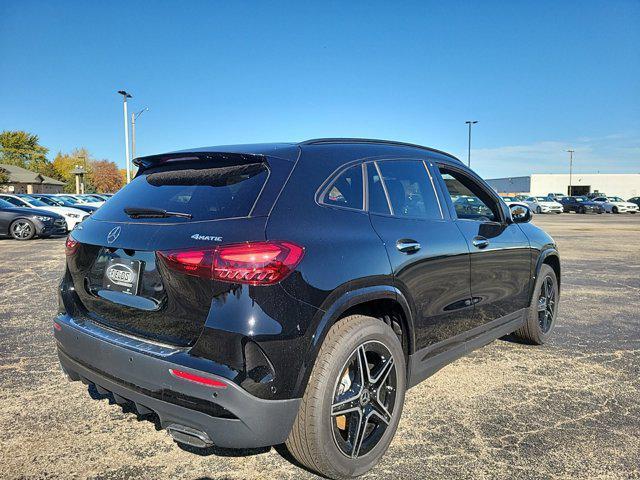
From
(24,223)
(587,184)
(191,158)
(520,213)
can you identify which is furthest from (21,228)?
(587,184)

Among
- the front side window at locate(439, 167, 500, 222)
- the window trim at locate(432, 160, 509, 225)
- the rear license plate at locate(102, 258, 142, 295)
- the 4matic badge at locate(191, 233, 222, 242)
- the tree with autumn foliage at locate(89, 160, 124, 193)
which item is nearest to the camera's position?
the 4matic badge at locate(191, 233, 222, 242)

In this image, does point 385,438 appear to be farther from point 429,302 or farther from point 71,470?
point 71,470

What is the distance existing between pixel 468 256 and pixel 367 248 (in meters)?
1.13

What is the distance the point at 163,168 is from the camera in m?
2.96

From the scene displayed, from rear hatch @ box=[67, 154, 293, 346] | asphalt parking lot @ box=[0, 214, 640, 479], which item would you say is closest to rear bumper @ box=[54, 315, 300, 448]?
rear hatch @ box=[67, 154, 293, 346]

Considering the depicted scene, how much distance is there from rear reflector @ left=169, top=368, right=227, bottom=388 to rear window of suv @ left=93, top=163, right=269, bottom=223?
71cm

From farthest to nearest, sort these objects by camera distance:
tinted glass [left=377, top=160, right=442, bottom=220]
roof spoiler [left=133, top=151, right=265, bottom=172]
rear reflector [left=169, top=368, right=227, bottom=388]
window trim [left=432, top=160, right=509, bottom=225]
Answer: window trim [left=432, top=160, right=509, bottom=225] → tinted glass [left=377, top=160, right=442, bottom=220] → roof spoiler [left=133, top=151, right=265, bottom=172] → rear reflector [left=169, top=368, right=227, bottom=388]

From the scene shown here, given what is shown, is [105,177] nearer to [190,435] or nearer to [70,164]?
[70,164]

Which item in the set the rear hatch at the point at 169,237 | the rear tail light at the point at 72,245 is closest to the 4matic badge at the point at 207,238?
the rear hatch at the point at 169,237

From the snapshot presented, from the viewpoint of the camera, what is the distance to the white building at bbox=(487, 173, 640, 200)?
273ft

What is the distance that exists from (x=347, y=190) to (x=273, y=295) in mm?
884

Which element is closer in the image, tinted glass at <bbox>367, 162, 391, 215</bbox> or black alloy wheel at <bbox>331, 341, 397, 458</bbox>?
black alloy wheel at <bbox>331, 341, 397, 458</bbox>

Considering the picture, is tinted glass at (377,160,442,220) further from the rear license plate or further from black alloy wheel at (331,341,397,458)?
the rear license plate

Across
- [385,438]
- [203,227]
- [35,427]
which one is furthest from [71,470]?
[385,438]
